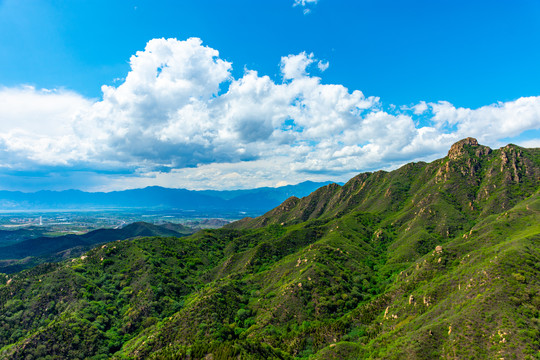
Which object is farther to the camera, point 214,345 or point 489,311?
point 214,345

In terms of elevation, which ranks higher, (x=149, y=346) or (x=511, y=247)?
(x=511, y=247)

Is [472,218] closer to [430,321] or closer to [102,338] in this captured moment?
[430,321]

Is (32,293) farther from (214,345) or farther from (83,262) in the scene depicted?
(214,345)

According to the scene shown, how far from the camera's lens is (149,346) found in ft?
310

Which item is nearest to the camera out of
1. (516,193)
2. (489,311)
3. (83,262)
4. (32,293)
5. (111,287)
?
(489,311)

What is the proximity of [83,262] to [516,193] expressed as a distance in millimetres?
309844

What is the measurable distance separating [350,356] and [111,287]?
13802 centimetres

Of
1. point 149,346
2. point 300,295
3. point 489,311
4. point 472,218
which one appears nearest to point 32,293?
point 149,346

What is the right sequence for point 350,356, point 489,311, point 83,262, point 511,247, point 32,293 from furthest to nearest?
point 83,262, point 32,293, point 511,247, point 350,356, point 489,311

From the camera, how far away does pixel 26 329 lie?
387ft

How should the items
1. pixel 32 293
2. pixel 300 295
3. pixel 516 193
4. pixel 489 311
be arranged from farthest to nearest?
1. pixel 516 193
2. pixel 32 293
3. pixel 300 295
4. pixel 489 311

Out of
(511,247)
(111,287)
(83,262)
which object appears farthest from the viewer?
(83,262)

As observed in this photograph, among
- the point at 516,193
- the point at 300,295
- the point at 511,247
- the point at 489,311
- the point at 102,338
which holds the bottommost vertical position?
the point at 102,338

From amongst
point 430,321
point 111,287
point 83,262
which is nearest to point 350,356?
point 430,321
